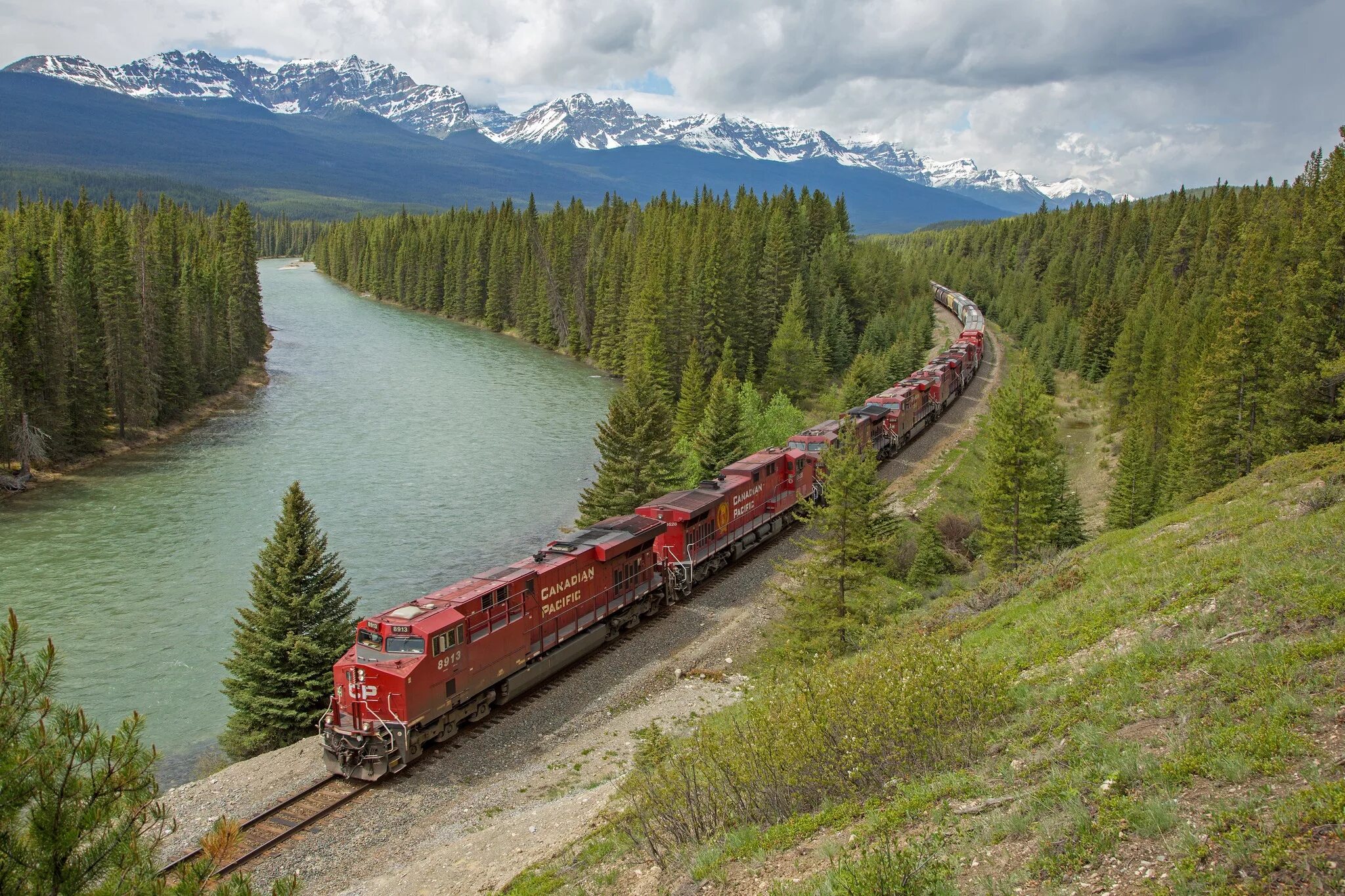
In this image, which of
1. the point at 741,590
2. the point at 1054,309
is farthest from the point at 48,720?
the point at 1054,309

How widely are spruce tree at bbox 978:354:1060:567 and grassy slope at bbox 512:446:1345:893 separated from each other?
12.9 metres

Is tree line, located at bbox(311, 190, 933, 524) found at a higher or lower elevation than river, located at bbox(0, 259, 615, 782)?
higher

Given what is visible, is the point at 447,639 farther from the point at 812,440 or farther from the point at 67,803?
the point at 812,440

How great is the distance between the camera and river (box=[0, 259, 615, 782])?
31.4 m

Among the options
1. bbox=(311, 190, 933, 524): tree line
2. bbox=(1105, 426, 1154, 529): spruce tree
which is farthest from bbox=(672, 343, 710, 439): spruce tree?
bbox=(1105, 426, 1154, 529): spruce tree

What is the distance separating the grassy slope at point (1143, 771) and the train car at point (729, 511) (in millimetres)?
12472

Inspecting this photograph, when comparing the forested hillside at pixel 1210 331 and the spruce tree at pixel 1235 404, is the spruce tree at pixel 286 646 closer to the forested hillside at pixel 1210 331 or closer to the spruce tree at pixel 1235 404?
the forested hillside at pixel 1210 331

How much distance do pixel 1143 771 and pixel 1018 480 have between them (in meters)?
24.5

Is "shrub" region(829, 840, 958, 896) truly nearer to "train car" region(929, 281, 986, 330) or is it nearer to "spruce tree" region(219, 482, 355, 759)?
"spruce tree" region(219, 482, 355, 759)

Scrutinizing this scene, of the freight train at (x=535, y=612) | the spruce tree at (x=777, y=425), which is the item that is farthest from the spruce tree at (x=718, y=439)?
the freight train at (x=535, y=612)

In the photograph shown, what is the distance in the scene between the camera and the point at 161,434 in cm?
6544

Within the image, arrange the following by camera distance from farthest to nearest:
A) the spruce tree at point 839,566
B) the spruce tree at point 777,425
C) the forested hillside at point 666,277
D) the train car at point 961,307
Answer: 1. the train car at point 961,307
2. the forested hillside at point 666,277
3. the spruce tree at point 777,425
4. the spruce tree at point 839,566

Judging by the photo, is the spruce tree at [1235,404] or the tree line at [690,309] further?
the tree line at [690,309]

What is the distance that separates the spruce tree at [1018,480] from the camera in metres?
33.3
